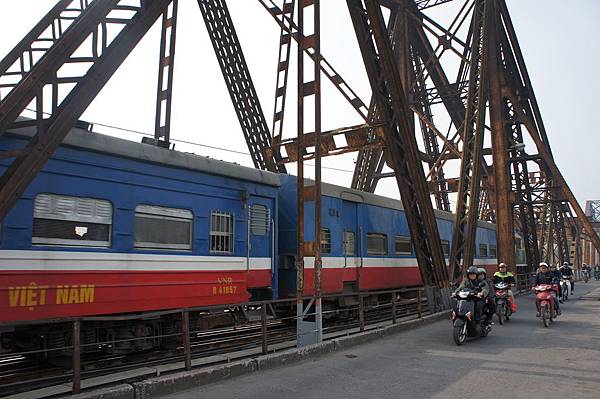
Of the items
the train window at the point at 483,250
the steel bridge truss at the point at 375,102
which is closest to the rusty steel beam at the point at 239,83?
the steel bridge truss at the point at 375,102

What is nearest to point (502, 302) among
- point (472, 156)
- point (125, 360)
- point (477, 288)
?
point (477, 288)

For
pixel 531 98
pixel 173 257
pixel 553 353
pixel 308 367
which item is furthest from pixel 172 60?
pixel 531 98

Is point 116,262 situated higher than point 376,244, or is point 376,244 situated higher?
point 376,244

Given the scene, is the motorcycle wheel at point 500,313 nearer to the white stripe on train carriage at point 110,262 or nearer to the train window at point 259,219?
the train window at point 259,219

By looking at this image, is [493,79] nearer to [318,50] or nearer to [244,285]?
[318,50]

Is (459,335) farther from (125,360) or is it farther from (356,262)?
(125,360)

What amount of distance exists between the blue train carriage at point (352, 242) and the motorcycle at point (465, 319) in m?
3.06

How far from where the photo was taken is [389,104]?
43.7 feet

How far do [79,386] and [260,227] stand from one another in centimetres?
510

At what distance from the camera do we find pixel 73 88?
6363mm

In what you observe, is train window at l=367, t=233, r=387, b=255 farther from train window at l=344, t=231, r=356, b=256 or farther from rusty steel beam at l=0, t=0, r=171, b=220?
rusty steel beam at l=0, t=0, r=171, b=220

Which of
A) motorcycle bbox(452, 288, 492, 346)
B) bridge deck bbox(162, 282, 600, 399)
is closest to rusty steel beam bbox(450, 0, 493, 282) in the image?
bridge deck bbox(162, 282, 600, 399)

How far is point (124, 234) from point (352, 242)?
687cm

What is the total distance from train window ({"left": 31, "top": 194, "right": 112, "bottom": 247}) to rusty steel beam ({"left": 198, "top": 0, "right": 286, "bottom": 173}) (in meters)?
7.57
